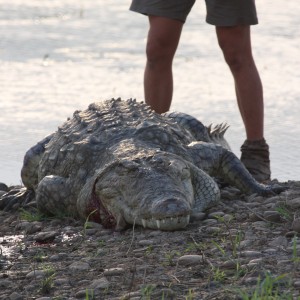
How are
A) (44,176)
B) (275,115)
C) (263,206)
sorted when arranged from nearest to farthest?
1. (263,206)
2. (44,176)
3. (275,115)

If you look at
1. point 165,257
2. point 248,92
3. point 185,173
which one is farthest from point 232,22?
point 165,257

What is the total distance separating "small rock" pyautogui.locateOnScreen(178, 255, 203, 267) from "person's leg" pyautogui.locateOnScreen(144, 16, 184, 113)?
3.27 meters

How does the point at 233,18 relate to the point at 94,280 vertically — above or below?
above

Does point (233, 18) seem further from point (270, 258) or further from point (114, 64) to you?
point (114, 64)

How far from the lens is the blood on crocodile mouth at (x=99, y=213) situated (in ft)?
22.1

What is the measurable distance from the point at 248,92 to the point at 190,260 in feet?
10.6

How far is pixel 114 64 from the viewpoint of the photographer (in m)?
12.5

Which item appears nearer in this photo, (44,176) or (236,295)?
(236,295)

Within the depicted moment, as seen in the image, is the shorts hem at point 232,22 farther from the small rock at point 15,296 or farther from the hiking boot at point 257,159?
the small rock at point 15,296

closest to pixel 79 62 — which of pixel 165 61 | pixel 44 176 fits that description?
pixel 165 61

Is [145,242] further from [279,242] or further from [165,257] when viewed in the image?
[279,242]

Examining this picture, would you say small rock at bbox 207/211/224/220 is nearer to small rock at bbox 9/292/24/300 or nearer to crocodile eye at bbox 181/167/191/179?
crocodile eye at bbox 181/167/191/179

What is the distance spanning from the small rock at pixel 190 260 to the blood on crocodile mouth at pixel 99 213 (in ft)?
3.89

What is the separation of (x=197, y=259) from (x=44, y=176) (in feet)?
7.71
